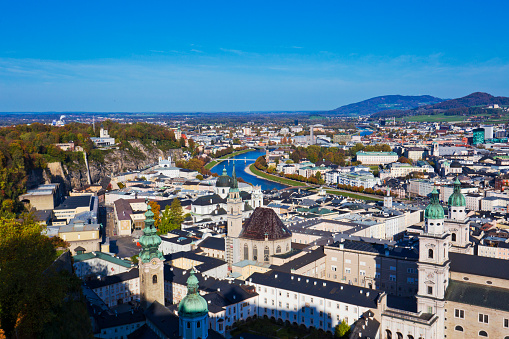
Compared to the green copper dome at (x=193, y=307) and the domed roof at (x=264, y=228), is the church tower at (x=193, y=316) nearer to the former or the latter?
the green copper dome at (x=193, y=307)

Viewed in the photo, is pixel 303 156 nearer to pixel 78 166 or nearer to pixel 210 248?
pixel 78 166

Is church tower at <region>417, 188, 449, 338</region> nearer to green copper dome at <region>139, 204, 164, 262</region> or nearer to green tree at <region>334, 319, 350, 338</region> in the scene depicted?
green tree at <region>334, 319, 350, 338</region>

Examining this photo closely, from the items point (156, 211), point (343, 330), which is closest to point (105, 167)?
point (156, 211)

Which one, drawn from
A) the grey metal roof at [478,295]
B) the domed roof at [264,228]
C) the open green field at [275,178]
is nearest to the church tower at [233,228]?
the domed roof at [264,228]

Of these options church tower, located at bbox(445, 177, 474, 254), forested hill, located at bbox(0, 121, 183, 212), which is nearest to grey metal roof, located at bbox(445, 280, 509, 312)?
church tower, located at bbox(445, 177, 474, 254)

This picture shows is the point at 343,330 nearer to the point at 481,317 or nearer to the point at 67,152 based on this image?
the point at 481,317

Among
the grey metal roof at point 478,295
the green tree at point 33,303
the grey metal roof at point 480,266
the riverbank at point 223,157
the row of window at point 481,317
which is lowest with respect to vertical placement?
the riverbank at point 223,157

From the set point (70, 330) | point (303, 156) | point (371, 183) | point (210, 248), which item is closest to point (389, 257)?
point (210, 248)
